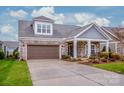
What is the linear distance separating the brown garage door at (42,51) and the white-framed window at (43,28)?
1879mm

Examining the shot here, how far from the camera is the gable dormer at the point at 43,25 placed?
25.6m

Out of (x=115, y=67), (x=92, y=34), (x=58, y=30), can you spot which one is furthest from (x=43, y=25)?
(x=115, y=67)

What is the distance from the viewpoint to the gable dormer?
84.0 ft

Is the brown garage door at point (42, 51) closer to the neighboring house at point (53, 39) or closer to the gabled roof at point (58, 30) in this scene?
the neighboring house at point (53, 39)

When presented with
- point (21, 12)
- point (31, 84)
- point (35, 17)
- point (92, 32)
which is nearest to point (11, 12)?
point (21, 12)

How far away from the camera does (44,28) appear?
85.6ft

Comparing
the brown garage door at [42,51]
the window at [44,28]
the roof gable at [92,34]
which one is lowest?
the brown garage door at [42,51]

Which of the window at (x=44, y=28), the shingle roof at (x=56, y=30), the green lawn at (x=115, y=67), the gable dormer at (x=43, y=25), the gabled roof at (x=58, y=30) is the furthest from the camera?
the window at (x=44, y=28)

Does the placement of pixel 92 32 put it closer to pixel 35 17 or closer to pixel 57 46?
pixel 57 46

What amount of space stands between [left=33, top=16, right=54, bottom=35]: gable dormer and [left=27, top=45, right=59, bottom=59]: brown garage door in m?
1.88

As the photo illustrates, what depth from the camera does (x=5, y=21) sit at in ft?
93.6

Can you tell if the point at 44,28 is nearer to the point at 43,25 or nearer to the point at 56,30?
the point at 43,25

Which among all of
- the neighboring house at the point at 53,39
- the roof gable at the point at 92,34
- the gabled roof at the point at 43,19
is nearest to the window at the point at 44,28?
the neighboring house at the point at 53,39
